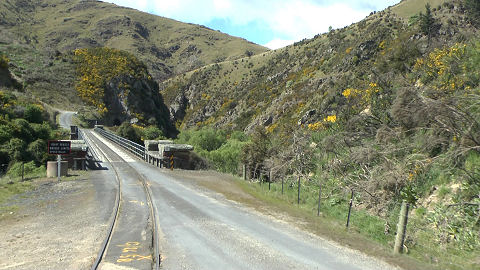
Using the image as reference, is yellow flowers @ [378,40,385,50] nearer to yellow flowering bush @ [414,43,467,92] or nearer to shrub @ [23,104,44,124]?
yellow flowering bush @ [414,43,467,92]

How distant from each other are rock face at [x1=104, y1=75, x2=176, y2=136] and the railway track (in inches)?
2560

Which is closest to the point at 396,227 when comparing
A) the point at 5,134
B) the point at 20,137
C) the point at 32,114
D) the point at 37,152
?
the point at 37,152

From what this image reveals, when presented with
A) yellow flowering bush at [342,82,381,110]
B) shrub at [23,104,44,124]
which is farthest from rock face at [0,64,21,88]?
yellow flowering bush at [342,82,381,110]

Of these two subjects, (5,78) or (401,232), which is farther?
(5,78)

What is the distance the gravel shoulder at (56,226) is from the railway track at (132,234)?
255 millimetres

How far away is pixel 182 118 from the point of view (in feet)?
407

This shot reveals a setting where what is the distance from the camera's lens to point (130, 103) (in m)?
78.4

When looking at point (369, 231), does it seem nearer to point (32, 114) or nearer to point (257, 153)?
point (257, 153)

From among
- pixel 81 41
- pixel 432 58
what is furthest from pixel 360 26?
pixel 81 41

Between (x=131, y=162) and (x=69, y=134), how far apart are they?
1889 centimetres

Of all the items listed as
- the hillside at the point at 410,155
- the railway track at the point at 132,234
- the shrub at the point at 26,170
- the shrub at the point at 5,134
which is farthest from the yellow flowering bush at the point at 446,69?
the shrub at the point at 5,134

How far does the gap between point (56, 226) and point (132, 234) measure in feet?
8.25

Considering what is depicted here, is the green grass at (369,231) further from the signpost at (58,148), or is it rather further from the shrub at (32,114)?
the shrub at (32,114)

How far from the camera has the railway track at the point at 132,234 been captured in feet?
22.5
